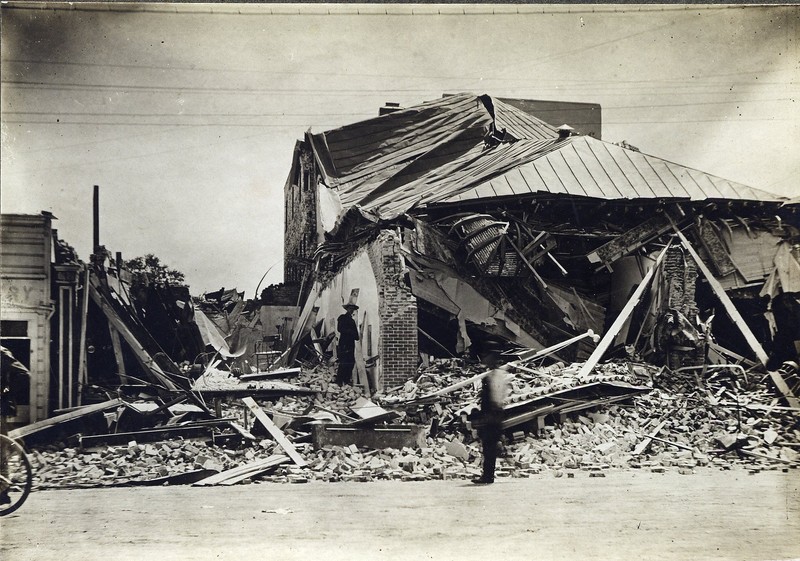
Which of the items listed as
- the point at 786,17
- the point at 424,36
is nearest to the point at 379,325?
the point at 424,36

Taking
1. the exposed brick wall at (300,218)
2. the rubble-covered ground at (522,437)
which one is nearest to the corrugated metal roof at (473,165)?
the exposed brick wall at (300,218)

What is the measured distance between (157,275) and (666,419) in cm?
632

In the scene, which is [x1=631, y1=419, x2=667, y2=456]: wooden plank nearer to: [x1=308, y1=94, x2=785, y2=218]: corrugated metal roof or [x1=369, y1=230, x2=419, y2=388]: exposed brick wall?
[x1=369, y1=230, x2=419, y2=388]: exposed brick wall

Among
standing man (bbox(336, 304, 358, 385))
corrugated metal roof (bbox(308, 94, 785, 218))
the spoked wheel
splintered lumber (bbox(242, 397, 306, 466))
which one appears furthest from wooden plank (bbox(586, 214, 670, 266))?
the spoked wheel

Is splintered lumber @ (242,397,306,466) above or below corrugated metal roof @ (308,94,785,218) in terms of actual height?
below

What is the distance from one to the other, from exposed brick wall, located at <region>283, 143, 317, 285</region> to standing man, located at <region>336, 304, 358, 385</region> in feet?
3.21

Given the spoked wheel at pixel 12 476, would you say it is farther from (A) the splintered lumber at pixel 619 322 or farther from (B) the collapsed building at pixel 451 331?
(A) the splintered lumber at pixel 619 322

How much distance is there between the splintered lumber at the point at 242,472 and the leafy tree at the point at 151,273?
215 cm

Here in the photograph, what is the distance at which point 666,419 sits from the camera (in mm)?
8344

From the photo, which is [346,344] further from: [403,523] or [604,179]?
[604,179]

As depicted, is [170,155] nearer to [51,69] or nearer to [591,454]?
[51,69]

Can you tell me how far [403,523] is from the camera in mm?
6449

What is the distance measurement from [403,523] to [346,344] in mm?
3426

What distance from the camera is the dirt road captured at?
6.28m
